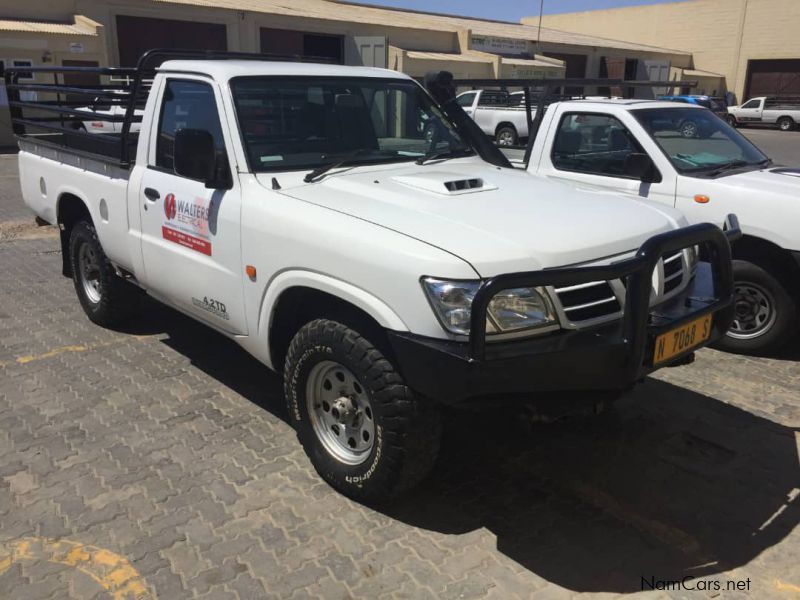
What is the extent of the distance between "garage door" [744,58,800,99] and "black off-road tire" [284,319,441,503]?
48664 millimetres

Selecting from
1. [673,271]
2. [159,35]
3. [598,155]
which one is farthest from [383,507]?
[159,35]

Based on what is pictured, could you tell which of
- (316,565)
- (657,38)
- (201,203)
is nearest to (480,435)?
(316,565)

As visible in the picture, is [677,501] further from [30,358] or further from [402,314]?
[30,358]

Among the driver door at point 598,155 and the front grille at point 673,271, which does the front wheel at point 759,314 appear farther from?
the front grille at point 673,271

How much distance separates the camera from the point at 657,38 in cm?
5088

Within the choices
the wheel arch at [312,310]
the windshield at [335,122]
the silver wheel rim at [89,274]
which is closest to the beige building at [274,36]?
the silver wheel rim at [89,274]

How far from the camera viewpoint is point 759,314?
520cm

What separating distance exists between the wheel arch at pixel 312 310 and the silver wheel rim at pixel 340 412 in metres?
0.24

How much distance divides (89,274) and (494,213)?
387 cm

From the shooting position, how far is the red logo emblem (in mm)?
3988

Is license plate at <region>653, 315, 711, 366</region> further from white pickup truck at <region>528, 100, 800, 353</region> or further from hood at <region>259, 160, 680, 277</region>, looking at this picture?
white pickup truck at <region>528, 100, 800, 353</region>

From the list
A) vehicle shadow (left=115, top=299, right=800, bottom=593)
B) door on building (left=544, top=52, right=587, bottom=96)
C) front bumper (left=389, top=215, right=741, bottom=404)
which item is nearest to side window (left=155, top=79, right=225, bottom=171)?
vehicle shadow (left=115, top=299, right=800, bottom=593)

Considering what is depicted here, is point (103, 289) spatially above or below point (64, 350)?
above

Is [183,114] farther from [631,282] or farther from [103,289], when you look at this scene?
[631,282]
